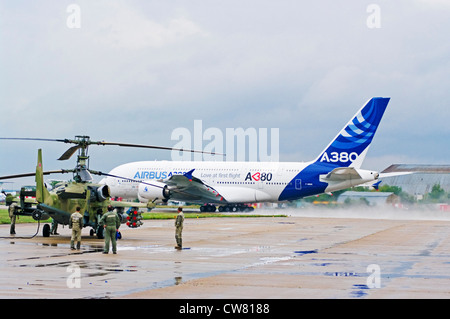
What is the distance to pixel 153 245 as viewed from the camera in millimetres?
27469

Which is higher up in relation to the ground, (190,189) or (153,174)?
(153,174)

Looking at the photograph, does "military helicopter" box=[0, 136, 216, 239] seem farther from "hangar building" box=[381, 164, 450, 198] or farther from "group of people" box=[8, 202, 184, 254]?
"hangar building" box=[381, 164, 450, 198]

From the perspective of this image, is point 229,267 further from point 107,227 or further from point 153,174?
point 153,174

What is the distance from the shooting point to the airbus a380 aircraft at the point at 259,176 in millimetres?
59281

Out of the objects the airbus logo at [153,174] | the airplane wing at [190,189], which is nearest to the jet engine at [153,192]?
the airplane wing at [190,189]

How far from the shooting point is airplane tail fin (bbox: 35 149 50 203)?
27.4 metres

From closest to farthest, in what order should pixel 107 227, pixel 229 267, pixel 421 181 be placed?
1. pixel 229 267
2. pixel 107 227
3. pixel 421 181

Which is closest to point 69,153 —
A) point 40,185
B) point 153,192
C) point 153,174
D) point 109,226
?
point 40,185

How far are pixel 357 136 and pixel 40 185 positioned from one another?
37064mm

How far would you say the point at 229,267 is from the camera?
1992 cm

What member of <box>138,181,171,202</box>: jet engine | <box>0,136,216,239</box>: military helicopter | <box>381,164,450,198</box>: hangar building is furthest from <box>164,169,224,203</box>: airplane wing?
<box>381,164,450,198</box>: hangar building

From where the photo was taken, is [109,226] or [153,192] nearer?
[109,226]
